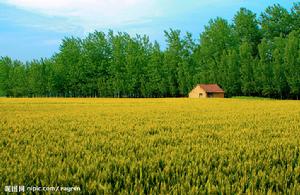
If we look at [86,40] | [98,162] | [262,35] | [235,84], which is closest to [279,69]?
[235,84]

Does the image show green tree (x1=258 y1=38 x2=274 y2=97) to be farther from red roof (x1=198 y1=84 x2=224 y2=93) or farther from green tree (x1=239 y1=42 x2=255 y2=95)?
red roof (x1=198 y1=84 x2=224 y2=93)

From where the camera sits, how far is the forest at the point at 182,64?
7062cm

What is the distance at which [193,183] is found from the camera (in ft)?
14.3

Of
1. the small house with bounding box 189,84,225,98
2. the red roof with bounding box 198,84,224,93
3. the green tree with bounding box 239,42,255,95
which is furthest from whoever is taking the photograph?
the red roof with bounding box 198,84,224,93

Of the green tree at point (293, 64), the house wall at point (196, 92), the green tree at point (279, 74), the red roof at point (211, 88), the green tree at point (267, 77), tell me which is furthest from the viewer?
the house wall at point (196, 92)

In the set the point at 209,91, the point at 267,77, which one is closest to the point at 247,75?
the point at 267,77

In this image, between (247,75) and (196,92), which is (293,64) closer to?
(247,75)

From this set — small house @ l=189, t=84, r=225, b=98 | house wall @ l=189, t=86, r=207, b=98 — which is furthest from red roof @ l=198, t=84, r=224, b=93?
house wall @ l=189, t=86, r=207, b=98

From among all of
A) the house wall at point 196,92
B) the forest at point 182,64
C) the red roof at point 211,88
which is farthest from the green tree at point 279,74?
the house wall at point 196,92

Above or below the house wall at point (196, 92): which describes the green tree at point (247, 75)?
above

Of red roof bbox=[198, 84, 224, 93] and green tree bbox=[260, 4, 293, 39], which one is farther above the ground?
green tree bbox=[260, 4, 293, 39]

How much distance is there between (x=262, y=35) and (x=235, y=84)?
62.6ft

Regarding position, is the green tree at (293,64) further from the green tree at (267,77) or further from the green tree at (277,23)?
the green tree at (277,23)

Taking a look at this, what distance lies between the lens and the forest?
232 ft
